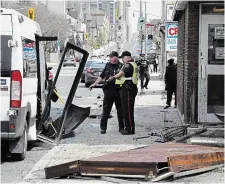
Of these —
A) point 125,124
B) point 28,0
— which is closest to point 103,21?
point 28,0

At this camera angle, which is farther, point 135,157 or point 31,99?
point 31,99

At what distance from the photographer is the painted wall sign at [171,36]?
28317 mm

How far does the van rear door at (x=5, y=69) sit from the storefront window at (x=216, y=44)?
177 inches

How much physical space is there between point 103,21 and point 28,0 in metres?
77.1

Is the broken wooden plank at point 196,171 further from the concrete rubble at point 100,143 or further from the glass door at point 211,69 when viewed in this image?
the glass door at point 211,69

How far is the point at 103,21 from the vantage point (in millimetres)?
170375

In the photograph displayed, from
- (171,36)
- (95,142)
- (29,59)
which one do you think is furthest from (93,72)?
(29,59)

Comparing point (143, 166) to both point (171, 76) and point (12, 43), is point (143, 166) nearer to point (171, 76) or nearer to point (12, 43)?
point (12, 43)

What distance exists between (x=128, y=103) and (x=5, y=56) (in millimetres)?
4268

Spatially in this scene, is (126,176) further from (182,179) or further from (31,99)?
(31,99)

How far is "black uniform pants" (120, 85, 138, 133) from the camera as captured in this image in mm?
13062

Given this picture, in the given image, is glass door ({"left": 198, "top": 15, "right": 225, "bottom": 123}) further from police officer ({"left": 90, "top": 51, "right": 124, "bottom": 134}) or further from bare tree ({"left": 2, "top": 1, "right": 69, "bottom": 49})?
bare tree ({"left": 2, "top": 1, "right": 69, "bottom": 49})

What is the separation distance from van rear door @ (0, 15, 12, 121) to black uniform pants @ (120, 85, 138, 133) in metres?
4.11

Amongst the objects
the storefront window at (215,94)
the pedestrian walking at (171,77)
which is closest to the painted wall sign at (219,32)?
the storefront window at (215,94)
